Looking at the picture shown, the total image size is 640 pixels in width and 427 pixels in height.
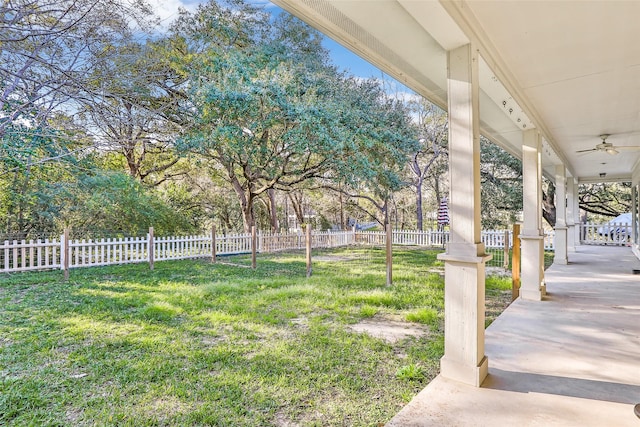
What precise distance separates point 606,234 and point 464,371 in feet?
46.1

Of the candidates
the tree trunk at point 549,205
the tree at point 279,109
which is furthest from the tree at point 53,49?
the tree trunk at point 549,205

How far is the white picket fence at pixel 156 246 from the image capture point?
6348 mm

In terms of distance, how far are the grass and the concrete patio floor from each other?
0.97 feet

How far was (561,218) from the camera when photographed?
23.7 feet

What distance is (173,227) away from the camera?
9.77 m

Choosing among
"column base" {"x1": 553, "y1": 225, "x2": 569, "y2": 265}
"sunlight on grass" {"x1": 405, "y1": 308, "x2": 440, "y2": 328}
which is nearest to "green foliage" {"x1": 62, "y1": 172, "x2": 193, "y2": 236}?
"sunlight on grass" {"x1": 405, "y1": 308, "x2": 440, "y2": 328}

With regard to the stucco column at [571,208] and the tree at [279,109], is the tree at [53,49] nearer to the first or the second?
the tree at [279,109]

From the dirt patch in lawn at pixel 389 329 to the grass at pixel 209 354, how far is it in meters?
0.10

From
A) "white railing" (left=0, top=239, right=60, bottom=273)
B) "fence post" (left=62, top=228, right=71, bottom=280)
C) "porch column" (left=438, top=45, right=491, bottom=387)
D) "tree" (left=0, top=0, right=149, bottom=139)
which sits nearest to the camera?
"porch column" (left=438, top=45, right=491, bottom=387)

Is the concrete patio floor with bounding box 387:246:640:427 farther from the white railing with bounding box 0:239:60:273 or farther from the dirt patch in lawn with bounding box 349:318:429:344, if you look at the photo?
the white railing with bounding box 0:239:60:273

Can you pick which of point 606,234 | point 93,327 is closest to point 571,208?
point 606,234

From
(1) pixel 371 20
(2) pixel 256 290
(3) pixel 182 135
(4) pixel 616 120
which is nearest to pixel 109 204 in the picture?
(3) pixel 182 135

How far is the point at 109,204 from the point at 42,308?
14.8 feet

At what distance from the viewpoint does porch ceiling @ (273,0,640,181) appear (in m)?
1.81
